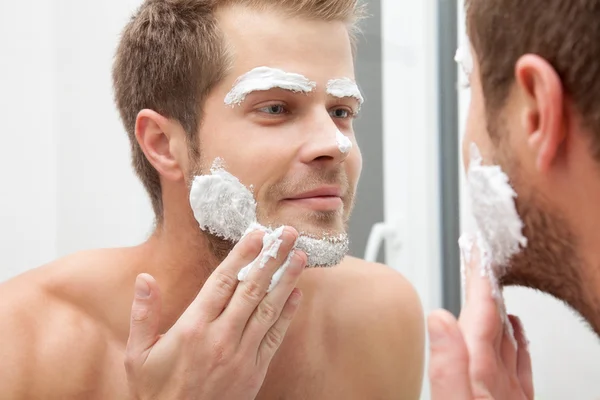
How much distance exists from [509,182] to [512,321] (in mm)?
190

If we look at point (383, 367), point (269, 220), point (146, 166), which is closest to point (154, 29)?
point (146, 166)

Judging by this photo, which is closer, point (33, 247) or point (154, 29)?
point (154, 29)

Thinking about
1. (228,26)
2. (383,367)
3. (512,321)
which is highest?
(228,26)

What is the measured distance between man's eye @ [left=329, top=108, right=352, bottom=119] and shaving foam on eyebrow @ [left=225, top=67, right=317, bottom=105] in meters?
0.07

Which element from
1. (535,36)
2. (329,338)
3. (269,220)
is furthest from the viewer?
(329,338)

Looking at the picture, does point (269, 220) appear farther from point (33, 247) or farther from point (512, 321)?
point (33, 247)

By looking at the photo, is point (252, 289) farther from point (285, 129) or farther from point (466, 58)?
point (466, 58)

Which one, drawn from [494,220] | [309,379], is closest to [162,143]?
[309,379]

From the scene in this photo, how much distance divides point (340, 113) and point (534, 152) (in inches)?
16.5

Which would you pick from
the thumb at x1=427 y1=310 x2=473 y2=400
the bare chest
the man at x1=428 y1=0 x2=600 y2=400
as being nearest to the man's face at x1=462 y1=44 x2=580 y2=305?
the man at x1=428 y1=0 x2=600 y2=400

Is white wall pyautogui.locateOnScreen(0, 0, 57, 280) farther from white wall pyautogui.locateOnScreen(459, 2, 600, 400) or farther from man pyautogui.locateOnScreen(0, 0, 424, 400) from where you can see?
white wall pyautogui.locateOnScreen(459, 2, 600, 400)

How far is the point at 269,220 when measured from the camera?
2.89 ft

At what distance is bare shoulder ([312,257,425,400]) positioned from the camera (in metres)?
1.07

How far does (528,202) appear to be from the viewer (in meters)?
0.59
